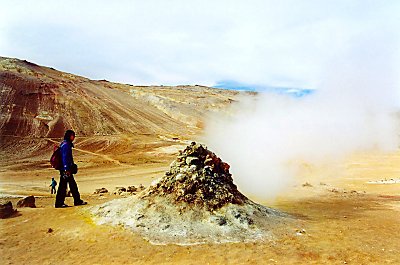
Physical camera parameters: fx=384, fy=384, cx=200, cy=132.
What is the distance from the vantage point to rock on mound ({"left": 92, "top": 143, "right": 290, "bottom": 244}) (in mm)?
7922

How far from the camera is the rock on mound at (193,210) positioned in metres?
7.92

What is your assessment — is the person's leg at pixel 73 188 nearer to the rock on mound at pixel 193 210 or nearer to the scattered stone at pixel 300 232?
the rock on mound at pixel 193 210

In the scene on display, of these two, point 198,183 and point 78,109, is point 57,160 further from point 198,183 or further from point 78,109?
point 78,109

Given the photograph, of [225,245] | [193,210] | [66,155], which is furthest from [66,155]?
[225,245]

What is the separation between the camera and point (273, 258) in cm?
684

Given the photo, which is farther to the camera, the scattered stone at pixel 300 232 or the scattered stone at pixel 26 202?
the scattered stone at pixel 26 202

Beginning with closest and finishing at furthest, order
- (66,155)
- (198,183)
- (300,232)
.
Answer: (300,232)
(198,183)
(66,155)

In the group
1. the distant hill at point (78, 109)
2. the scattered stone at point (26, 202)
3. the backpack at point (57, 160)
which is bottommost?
the scattered stone at point (26, 202)

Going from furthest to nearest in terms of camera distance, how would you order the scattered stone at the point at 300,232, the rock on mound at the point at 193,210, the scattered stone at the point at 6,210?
the scattered stone at the point at 6,210
the scattered stone at the point at 300,232
the rock on mound at the point at 193,210

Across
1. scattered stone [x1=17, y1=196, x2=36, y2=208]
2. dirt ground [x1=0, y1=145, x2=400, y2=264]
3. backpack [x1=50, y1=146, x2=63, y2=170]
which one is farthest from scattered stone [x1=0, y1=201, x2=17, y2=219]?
scattered stone [x1=17, y1=196, x2=36, y2=208]

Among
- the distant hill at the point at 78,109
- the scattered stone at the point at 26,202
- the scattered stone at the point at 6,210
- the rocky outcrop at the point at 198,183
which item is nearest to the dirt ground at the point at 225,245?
the scattered stone at the point at 6,210

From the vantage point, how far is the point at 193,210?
855cm

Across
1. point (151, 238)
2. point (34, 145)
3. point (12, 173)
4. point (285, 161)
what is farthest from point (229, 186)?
point (34, 145)

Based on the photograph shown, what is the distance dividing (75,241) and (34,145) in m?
28.6
